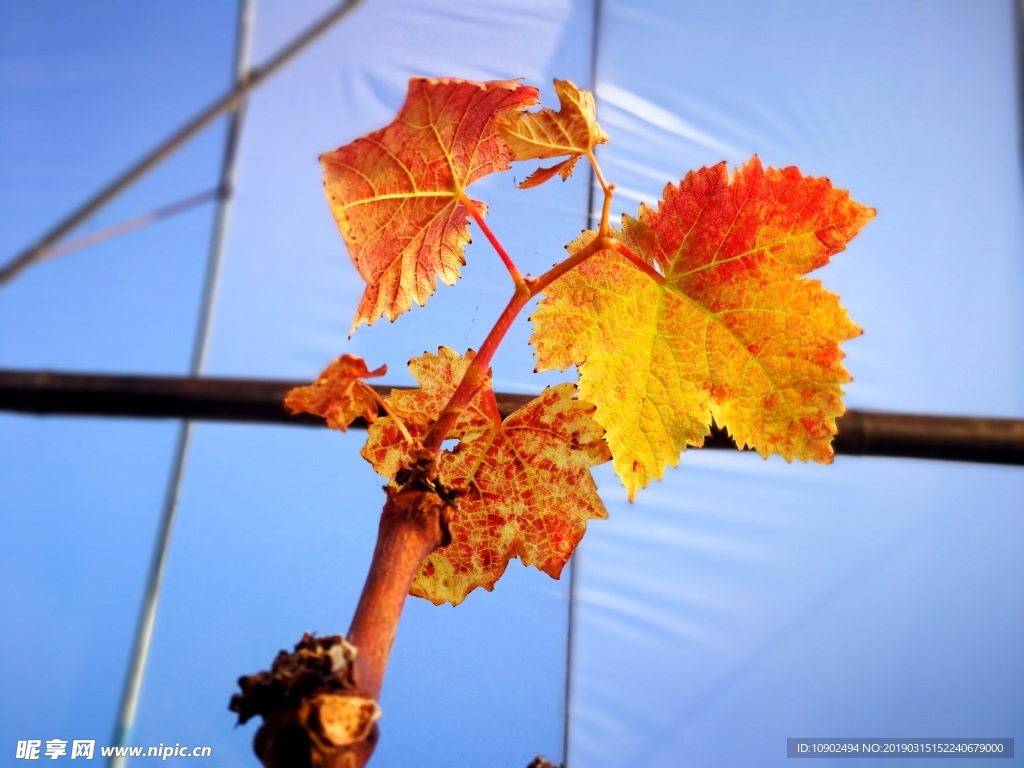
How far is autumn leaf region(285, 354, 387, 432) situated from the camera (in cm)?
27

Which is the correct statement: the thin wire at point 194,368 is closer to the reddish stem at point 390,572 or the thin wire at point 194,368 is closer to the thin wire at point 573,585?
the thin wire at point 573,585

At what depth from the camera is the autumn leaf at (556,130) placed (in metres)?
0.32

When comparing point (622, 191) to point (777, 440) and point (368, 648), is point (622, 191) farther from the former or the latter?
point (368, 648)

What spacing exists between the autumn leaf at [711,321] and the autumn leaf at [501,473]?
0.08 feet

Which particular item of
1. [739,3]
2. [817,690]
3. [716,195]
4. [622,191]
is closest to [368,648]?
[716,195]

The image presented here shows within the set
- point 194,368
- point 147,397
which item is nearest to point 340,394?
point 147,397

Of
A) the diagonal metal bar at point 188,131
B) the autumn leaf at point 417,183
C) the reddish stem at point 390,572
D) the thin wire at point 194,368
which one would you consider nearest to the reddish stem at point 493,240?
the autumn leaf at point 417,183

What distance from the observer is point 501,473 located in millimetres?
369

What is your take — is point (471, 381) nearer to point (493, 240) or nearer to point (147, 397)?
point (493, 240)

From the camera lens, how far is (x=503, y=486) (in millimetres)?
370

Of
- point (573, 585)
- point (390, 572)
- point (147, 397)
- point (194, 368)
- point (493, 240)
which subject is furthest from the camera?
point (194, 368)

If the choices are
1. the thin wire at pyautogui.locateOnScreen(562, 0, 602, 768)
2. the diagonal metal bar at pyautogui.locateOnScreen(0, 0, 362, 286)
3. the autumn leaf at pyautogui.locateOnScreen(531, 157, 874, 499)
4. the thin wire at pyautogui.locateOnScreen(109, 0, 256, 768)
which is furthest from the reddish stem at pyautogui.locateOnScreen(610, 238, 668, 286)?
the diagonal metal bar at pyautogui.locateOnScreen(0, 0, 362, 286)

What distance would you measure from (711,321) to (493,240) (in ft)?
0.43

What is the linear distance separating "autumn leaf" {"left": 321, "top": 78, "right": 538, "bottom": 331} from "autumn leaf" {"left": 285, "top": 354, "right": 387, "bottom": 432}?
6 centimetres
